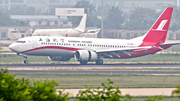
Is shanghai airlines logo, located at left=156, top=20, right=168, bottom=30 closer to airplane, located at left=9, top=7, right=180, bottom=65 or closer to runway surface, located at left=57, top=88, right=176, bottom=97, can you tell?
airplane, located at left=9, top=7, right=180, bottom=65

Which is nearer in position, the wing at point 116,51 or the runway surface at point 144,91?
the runway surface at point 144,91

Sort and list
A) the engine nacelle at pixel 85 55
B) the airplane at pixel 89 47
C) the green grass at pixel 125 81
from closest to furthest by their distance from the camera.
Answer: the green grass at pixel 125 81
the airplane at pixel 89 47
the engine nacelle at pixel 85 55

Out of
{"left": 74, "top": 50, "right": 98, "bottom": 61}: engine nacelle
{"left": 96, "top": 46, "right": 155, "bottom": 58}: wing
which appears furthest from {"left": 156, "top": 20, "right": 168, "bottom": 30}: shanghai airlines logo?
{"left": 74, "top": 50, "right": 98, "bottom": 61}: engine nacelle

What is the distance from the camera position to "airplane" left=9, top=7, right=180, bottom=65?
45.8 metres

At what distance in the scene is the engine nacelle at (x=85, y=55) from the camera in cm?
4628

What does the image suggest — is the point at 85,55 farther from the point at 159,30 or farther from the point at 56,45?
the point at 159,30

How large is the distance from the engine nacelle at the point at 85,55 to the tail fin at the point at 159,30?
8.34 metres

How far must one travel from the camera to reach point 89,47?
48500 millimetres

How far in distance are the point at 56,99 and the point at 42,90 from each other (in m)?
0.53

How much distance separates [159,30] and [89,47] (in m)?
11.0

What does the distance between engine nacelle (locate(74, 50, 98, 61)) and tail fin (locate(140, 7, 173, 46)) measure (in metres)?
8.34

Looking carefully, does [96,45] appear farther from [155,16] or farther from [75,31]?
[155,16]

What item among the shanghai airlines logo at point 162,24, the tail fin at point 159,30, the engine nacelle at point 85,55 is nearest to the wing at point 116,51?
the engine nacelle at point 85,55

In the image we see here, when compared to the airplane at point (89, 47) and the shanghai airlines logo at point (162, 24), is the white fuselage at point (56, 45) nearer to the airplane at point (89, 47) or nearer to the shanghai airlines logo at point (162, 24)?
the airplane at point (89, 47)
